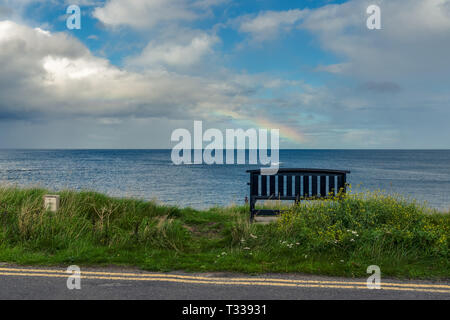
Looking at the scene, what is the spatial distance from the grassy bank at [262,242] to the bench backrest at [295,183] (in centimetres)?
86

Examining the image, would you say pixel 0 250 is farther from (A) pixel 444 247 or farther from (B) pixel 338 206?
(A) pixel 444 247

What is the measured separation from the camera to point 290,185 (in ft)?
29.0

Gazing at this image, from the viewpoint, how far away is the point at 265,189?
893 cm

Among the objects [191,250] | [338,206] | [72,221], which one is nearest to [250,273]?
[191,250]

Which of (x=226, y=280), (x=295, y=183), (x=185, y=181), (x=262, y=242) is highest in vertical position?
(x=295, y=183)

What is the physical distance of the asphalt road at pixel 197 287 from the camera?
13.8 feet

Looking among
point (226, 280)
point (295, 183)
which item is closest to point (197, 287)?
point (226, 280)

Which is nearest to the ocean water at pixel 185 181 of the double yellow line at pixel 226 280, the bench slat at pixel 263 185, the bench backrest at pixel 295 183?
the bench backrest at pixel 295 183

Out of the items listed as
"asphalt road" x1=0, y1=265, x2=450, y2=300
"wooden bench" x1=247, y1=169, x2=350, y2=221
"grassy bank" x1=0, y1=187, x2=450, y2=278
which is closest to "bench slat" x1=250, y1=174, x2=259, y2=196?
"wooden bench" x1=247, y1=169, x2=350, y2=221

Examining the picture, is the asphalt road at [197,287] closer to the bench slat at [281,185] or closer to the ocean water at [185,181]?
the bench slat at [281,185]

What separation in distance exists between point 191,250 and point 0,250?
3.56 meters

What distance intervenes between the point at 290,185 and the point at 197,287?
499 cm

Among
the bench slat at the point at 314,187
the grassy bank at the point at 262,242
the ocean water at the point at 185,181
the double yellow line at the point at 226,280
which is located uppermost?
the bench slat at the point at 314,187

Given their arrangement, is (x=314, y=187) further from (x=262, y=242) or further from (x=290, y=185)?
(x=262, y=242)
